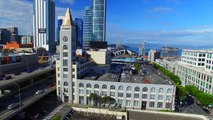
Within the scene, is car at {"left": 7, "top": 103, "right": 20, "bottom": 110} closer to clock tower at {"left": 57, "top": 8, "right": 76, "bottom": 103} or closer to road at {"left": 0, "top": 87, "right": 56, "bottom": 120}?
road at {"left": 0, "top": 87, "right": 56, "bottom": 120}

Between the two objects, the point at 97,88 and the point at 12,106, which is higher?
the point at 97,88

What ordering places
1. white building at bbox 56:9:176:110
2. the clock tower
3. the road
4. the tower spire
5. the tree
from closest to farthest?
the road
white building at bbox 56:9:176:110
the tree
the tower spire
the clock tower

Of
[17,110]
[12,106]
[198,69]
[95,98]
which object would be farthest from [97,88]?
[198,69]

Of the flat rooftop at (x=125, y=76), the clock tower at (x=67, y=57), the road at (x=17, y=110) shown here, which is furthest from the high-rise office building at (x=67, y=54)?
the road at (x=17, y=110)

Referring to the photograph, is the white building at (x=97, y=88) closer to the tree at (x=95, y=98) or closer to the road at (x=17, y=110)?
the tree at (x=95, y=98)

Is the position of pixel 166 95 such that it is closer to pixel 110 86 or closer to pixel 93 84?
pixel 110 86

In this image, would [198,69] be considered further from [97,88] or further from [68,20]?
[68,20]

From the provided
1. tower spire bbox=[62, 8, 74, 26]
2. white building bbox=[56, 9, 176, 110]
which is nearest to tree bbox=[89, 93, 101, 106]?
white building bbox=[56, 9, 176, 110]
